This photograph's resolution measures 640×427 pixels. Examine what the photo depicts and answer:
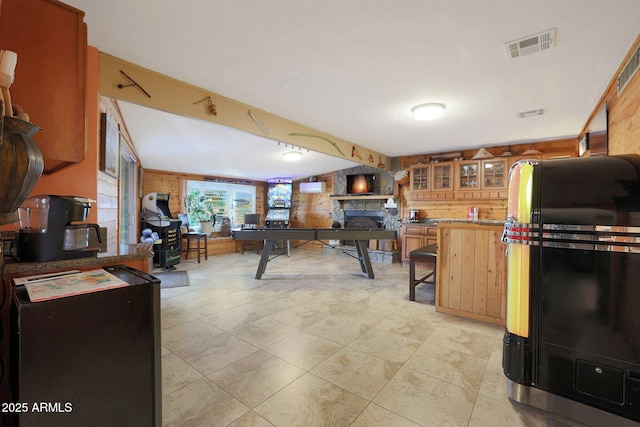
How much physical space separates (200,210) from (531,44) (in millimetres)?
7087

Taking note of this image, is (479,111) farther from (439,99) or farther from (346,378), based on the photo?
(346,378)

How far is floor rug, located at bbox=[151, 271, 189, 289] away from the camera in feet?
13.8

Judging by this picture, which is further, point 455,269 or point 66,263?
point 455,269

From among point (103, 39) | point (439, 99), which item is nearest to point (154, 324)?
point (103, 39)

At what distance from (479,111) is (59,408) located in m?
4.35

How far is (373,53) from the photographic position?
7.14ft

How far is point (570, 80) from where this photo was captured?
263 cm

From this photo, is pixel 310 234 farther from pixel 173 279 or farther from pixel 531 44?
pixel 531 44

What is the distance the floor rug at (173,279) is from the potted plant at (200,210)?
1.81 meters

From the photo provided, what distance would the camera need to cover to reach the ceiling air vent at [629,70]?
A: 1960 mm

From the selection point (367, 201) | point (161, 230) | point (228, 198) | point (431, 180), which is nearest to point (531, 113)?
point (431, 180)

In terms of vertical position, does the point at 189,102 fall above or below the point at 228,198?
above

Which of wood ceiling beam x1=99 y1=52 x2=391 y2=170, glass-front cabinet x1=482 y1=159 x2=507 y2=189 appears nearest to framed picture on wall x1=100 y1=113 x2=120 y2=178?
wood ceiling beam x1=99 y1=52 x2=391 y2=170

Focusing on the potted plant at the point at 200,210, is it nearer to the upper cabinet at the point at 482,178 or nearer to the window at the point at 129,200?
the window at the point at 129,200
